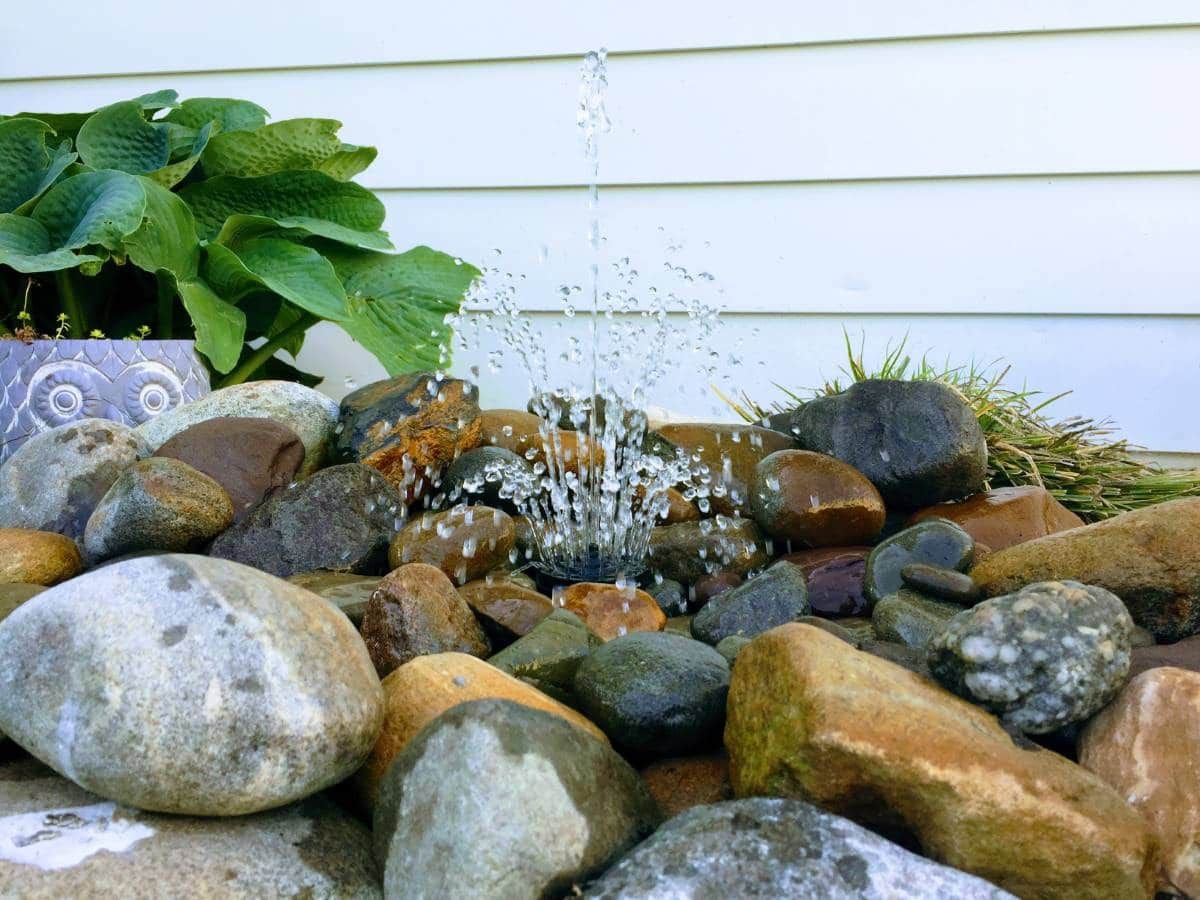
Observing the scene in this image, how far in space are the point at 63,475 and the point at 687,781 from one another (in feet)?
6.84

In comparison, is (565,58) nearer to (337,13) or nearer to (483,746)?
(337,13)

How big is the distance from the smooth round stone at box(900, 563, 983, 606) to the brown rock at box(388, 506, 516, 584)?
1084 mm

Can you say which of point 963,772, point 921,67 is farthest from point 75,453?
point 921,67

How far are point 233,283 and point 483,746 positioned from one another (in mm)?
2933

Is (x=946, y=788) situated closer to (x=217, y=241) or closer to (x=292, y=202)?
(x=217, y=241)

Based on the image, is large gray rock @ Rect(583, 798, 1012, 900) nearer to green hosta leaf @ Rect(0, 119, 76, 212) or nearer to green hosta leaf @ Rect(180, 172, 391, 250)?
green hosta leaf @ Rect(180, 172, 391, 250)

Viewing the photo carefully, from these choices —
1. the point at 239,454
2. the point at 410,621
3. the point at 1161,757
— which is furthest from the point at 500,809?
the point at 239,454

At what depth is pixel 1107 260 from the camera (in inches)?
164

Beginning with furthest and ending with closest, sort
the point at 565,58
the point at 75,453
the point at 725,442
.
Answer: the point at 565,58 < the point at 725,442 < the point at 75,453

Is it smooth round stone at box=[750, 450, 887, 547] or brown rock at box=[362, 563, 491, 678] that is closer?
brown rock at box=[362, 563, 491, 678]

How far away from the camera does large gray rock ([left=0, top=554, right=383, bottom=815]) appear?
162 centimetres

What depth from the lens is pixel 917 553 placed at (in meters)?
2.82

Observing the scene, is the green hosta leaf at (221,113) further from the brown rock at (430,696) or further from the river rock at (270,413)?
the brown rock at (430,696)

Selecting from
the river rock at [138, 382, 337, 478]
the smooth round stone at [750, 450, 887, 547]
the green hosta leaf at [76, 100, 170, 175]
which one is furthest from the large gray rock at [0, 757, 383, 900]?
the green hosta leaf at [76, 100, 170, 175]
